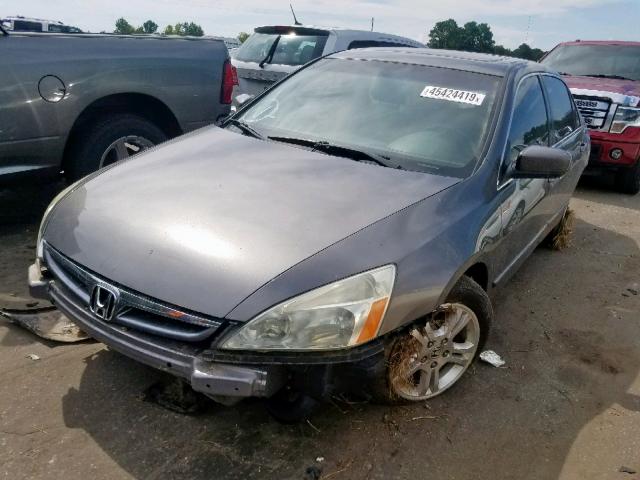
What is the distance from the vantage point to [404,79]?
3.17m

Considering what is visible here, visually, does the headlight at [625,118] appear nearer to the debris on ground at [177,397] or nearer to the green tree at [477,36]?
the debris on ground at [177,397]

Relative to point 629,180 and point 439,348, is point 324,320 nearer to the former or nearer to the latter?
point 439,348

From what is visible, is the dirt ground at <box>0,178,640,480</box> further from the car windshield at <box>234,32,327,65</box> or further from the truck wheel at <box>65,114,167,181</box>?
the car windshield at <box>234,32,327,65</box>

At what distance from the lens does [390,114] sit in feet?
9.78

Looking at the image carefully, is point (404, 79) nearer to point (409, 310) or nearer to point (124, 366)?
point (409, 310)

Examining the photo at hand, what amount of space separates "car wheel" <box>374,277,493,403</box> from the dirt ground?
11 cm

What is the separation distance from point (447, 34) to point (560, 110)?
51407 millimetres

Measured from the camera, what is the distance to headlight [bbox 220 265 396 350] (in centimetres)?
181

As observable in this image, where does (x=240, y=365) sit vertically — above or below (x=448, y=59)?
below

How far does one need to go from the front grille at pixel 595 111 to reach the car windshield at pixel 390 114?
4.06 metres

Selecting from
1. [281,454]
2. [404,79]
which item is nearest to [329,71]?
[404,79]

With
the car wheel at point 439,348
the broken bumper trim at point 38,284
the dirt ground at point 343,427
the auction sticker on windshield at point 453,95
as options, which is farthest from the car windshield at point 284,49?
the broken bumper trim at point 38,284

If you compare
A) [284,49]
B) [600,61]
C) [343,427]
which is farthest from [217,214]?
[600,61]

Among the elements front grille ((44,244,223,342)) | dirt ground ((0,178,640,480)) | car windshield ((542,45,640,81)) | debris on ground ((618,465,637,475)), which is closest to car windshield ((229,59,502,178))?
dirt ground ((0,178,640,480))
